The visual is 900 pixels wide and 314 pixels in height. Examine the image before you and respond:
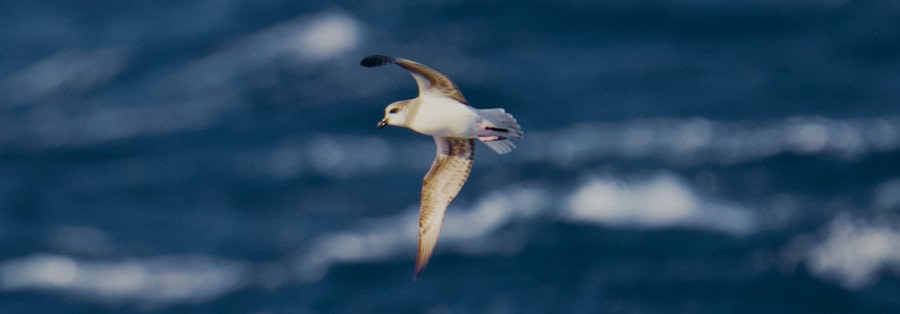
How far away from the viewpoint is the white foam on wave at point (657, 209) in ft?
148

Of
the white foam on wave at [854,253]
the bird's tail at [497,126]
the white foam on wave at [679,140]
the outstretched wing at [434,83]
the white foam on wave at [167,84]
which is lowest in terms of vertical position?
the bird's tail at [497,126]

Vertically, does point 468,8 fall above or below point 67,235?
above

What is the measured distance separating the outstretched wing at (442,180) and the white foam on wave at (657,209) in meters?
22.6

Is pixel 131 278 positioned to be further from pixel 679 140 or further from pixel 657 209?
pixel 679 140

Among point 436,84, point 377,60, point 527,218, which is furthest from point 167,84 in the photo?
point 377,60

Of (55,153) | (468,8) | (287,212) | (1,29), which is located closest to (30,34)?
(1,29)

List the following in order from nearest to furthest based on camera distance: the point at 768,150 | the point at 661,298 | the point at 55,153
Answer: the point at 661,298, the point at 768,150, the point at 55,153

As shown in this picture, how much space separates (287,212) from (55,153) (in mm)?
8848

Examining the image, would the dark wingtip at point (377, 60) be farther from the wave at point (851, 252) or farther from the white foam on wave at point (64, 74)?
the white foam on wave at point (64, 74)

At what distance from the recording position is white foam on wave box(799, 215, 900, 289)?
4272cm

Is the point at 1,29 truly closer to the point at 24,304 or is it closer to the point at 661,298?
the point at 24,304

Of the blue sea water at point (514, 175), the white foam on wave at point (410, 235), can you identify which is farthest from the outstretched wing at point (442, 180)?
the white foam on wave at point (410, 235)

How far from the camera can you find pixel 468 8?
166ft

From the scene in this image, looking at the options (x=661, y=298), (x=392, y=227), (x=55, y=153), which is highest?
(x=55, y=153)
